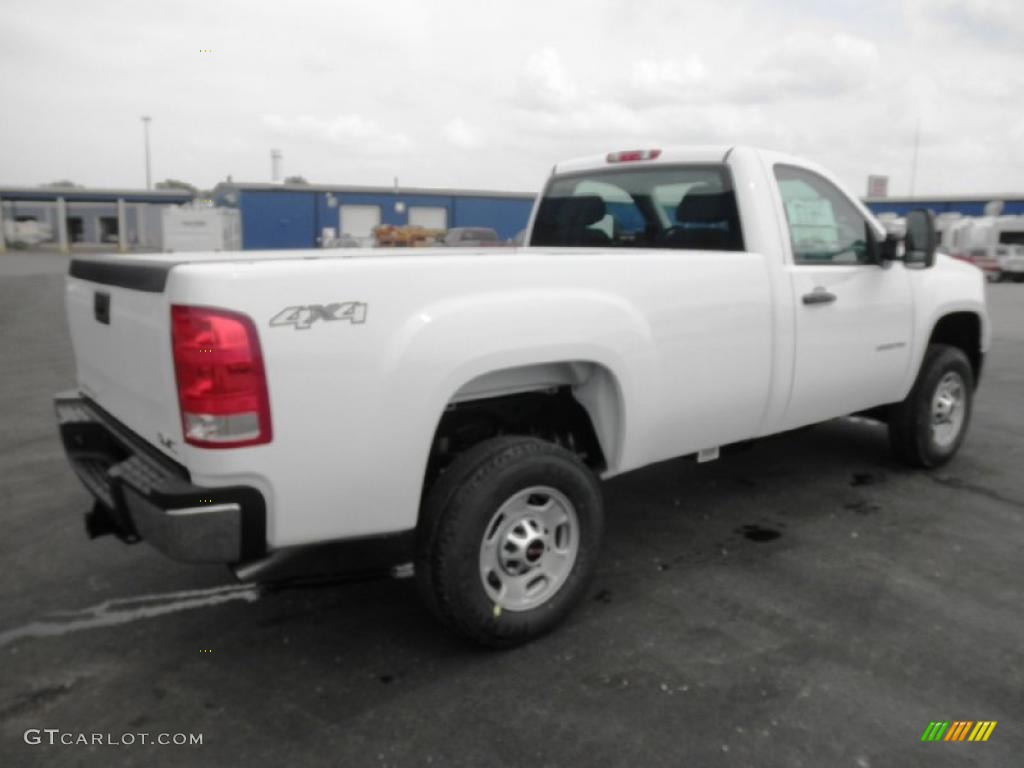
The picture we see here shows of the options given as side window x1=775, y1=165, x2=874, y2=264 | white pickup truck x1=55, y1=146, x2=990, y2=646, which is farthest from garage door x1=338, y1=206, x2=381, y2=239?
white pickup truck x1=55, y1=146, x2=990, y2=646

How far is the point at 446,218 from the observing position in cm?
4609

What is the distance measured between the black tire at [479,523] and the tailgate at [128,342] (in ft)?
2.97

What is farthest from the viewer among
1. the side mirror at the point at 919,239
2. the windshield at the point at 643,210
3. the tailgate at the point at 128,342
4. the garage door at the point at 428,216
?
the garage door at the point at 428,216

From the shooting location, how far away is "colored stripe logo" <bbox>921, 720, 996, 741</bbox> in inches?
105

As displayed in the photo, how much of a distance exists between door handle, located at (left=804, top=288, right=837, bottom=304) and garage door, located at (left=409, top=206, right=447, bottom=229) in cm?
4203

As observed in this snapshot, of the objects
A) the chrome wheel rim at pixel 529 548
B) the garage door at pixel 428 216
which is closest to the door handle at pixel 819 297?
the chrome wheel rim at pixel 529 548

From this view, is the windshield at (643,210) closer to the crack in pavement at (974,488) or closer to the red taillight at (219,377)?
the crack in pavement at (974,488)

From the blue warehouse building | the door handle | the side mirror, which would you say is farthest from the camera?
the blue warehouse building

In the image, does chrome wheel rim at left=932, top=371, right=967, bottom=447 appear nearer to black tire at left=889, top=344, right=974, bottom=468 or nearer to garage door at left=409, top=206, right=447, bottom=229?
black tire at left=889, top=344, right=974, bottom=468

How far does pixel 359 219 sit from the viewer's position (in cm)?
4366

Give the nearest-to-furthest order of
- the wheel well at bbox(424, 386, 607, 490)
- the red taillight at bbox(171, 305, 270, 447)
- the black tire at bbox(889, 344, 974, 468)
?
1. the red taillight at bbox(171, 305, 270, 447)
2. the wheel well at bbox(424, 386, 607, 490)
3. the black tire at bbox(889, 344, 974, 468)

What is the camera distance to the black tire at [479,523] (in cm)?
292

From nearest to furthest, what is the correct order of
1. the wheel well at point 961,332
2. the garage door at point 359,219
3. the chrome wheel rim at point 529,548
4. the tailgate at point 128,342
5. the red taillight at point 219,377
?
the red taillight at point 219,377 → the tailgate at point 128,342 → the chrome wheel rim at point 529,548 → the wheel well at point 961,332 → the garage door at point 359,219

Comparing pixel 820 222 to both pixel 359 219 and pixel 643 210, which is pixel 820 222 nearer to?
pixel 643 210
